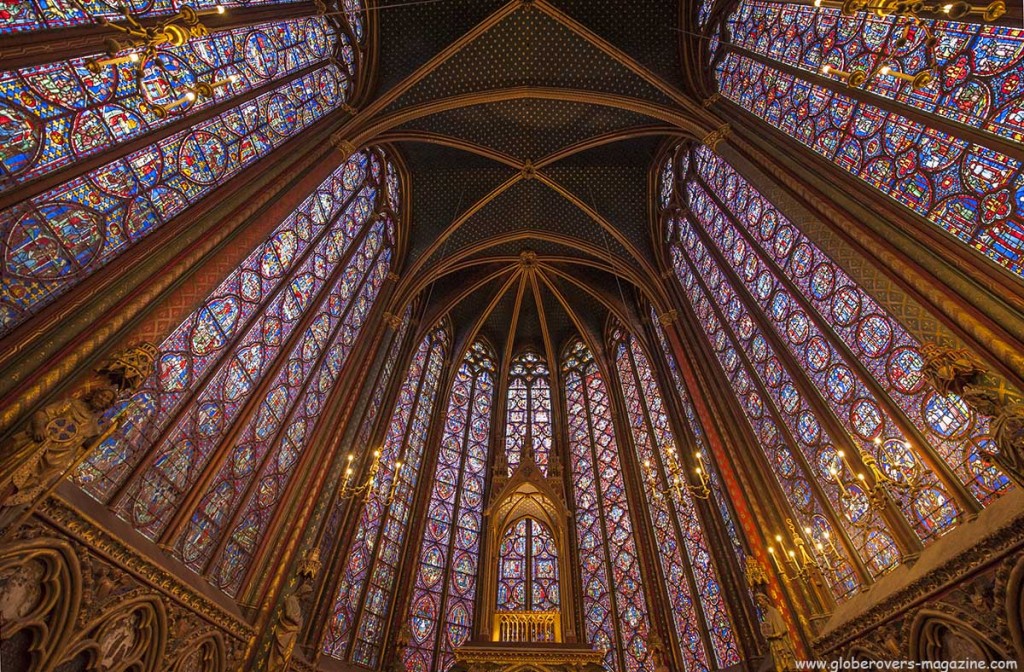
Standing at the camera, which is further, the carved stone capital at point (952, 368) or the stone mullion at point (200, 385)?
the stone mullion at point (200, 385)

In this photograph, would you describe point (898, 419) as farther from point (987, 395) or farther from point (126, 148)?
point (126, 148)

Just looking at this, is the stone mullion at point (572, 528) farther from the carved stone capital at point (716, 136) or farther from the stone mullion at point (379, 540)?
the carved stone capital at point (716, 136)

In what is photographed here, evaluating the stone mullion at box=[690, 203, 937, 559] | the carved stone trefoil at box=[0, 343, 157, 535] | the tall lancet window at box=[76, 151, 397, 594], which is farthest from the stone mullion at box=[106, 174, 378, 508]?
the stone mullion at box=[690, 203, 937, 559]

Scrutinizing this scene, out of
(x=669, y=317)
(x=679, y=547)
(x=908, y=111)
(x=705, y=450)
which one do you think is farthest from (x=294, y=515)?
(x=908, y=111)

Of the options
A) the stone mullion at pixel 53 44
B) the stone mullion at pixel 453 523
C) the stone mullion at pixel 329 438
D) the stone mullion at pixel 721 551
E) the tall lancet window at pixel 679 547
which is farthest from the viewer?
the stone mullion at pixel 453 523

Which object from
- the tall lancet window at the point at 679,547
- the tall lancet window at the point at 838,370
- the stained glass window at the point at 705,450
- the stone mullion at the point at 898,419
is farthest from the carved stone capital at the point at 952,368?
the stained glass window at the point at 705,450

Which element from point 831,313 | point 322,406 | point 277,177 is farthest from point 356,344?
point 831,313

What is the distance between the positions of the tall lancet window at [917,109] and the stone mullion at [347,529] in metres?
11.0

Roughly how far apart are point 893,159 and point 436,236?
11.5 metres

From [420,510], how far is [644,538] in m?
5.90

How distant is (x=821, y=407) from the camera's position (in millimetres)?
8742

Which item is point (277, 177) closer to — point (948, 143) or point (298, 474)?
point (298, 474)

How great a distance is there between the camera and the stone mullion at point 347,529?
34.2 feet

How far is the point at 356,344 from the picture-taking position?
42.4 feet
